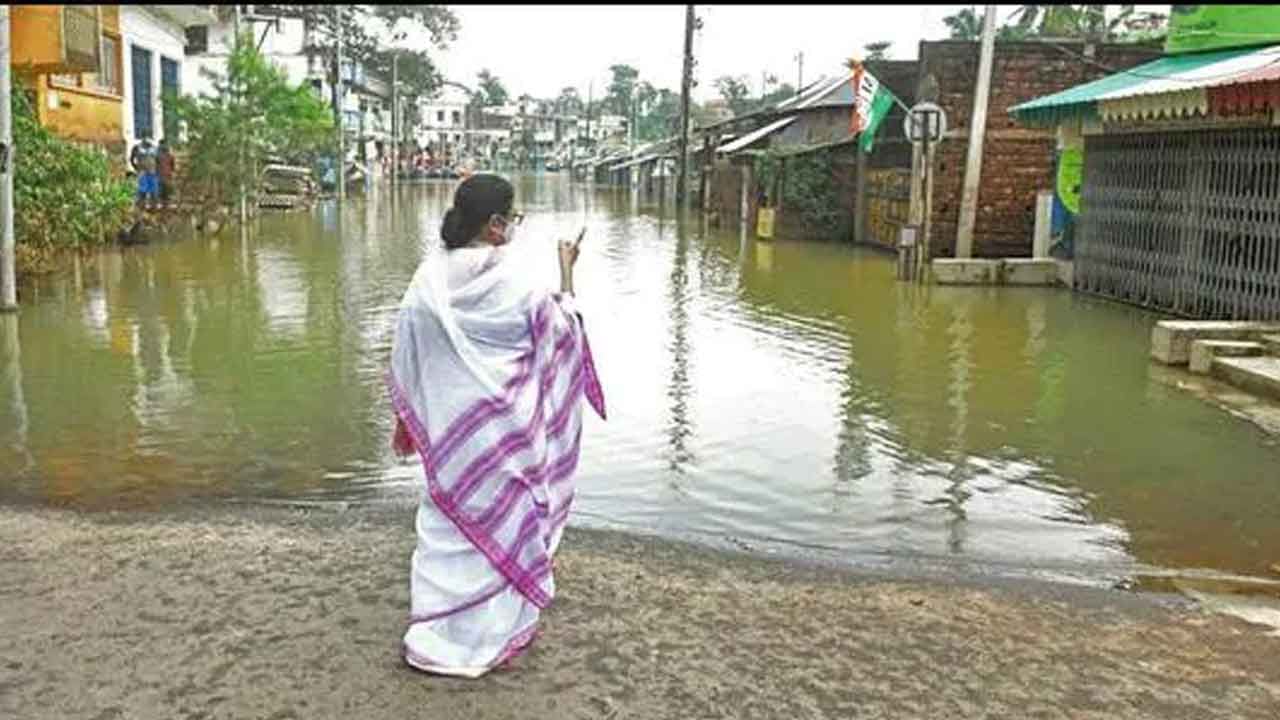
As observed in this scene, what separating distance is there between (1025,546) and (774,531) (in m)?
1.09

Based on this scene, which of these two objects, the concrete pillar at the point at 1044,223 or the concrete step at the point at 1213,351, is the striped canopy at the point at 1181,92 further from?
the concrete step at the point at 1213,351

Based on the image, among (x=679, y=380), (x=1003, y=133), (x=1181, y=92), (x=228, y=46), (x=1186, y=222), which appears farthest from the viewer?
(x=228, y=46)

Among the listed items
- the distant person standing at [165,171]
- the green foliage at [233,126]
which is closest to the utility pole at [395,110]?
the green foliage at [233,126]

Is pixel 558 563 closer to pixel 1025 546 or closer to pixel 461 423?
pixel 461 423

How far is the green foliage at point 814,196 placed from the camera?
2502 centimetres

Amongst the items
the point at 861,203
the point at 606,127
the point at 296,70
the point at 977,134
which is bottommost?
the point at 861,203

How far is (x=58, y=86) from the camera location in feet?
64.7

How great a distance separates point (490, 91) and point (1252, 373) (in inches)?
5238

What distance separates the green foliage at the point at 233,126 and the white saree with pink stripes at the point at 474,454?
20.7 m

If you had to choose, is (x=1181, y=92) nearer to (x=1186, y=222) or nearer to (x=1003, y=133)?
(x=1186, y=222)

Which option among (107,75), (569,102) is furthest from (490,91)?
(107,75)

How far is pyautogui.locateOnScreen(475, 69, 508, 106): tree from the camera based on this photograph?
13462cm

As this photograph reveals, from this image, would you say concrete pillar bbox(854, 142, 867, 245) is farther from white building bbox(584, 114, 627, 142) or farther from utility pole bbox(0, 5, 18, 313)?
white building bbox(584, 114, 627, 142)

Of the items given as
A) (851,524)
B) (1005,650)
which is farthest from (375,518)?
(1005,650)
